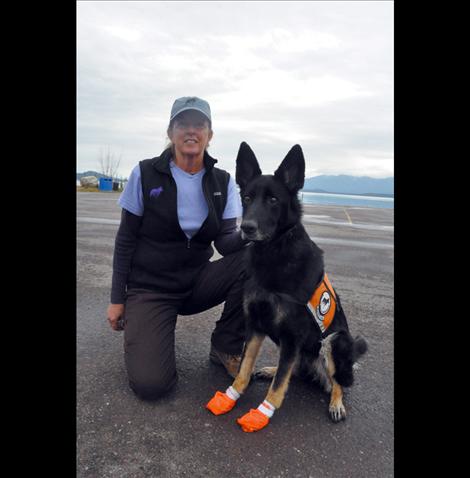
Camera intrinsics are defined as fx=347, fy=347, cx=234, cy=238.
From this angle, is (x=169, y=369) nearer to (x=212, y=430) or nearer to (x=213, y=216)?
(x=212, y=430)

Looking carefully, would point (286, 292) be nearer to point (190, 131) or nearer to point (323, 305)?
point (323, 305)

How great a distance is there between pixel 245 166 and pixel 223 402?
1.84 metres

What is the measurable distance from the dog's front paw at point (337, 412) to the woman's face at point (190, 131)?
233cm

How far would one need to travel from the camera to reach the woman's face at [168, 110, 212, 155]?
296 centimetres

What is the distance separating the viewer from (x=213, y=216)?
10.2 ft

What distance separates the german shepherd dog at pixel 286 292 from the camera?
2.56 m

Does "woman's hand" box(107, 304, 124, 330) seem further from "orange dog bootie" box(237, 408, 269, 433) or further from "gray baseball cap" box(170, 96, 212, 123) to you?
"gray baseball cap" box(170, 96, 212, 123)

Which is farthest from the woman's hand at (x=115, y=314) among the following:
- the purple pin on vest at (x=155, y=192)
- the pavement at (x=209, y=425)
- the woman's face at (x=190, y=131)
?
the woman's face at (x=190, y=131)

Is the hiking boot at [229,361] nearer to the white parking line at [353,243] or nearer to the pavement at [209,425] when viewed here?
the pavement at [209,425]

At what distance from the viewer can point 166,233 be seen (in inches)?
119

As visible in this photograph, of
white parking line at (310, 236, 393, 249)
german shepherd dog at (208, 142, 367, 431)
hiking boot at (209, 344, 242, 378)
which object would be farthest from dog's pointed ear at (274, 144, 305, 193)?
white parking line at (310, 236, 393, 249)

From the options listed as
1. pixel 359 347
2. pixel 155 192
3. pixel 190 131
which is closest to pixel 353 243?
pixel 359 347
